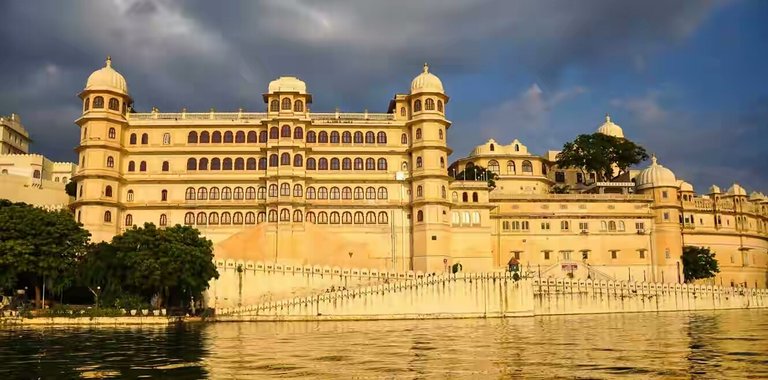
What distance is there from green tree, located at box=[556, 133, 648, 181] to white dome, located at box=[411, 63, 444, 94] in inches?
872

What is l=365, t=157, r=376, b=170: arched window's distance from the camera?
218 feet

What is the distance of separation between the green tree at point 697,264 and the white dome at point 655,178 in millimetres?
7611

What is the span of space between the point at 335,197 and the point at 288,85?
11.5m

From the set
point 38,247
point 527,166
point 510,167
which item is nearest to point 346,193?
point 38,247

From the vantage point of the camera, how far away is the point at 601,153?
3091 inches

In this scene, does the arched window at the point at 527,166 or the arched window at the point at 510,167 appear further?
the arched window at the point at 527,166

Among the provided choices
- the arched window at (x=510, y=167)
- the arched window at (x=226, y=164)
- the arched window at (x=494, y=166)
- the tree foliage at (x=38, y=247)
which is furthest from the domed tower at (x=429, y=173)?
the tree foliage at (x=38, y=247)

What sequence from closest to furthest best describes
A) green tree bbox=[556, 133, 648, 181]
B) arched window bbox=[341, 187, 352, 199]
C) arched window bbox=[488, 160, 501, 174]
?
arched window bbox=[341, 187, 352, 199] < green tree bbox=[556, 133, 648, 181] < arched window bbox=[488, 160, 501, 174]

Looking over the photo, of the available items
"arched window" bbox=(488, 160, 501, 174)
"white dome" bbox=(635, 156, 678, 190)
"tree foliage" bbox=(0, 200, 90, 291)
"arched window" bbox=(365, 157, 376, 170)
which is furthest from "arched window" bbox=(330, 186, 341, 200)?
"white dome" bbox=(635, 156, 678, 190)

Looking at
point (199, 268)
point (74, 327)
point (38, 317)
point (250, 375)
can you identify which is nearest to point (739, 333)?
point (250, 375)

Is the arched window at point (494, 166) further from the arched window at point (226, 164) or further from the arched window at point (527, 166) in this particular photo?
the arched window at point (226, 164)

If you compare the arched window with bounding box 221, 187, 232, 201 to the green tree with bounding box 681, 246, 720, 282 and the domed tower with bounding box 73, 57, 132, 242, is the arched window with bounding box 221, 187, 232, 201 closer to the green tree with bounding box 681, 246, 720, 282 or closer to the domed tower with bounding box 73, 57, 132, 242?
the domed tower with bounding box 73, 57, 132, 242

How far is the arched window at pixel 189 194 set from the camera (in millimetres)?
64688

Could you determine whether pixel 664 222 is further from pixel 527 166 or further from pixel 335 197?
pixel 335 197
